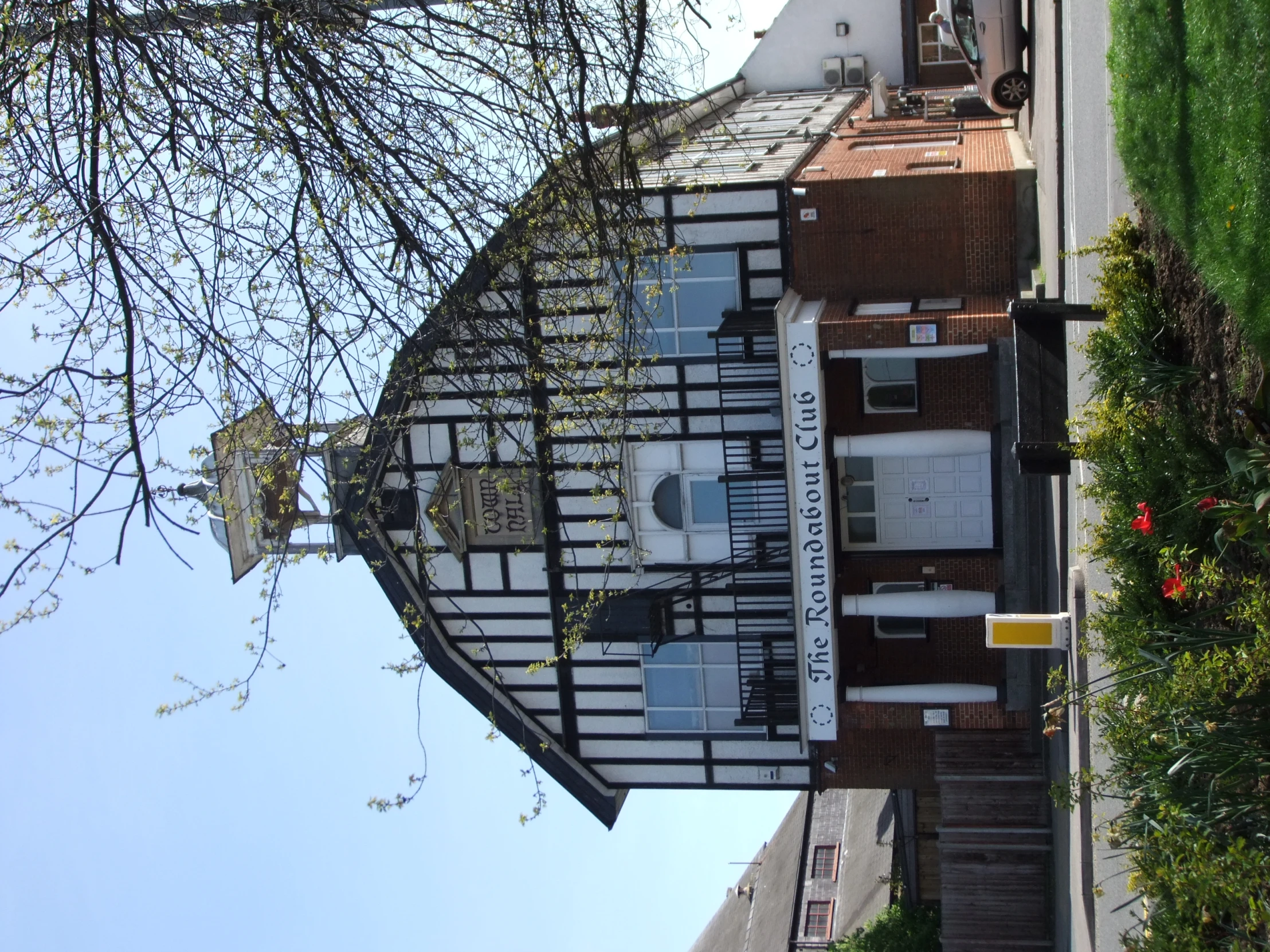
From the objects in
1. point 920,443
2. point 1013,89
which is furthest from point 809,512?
point 1013,89

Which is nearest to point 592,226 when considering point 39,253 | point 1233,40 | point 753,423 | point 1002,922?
point 39,253

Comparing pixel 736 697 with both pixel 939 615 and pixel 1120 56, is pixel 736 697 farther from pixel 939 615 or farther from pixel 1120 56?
pixel 1120 56

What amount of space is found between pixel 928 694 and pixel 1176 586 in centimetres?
1052

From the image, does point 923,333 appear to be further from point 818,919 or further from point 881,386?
point 818,919

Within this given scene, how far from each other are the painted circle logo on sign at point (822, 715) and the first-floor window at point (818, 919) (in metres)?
14.1

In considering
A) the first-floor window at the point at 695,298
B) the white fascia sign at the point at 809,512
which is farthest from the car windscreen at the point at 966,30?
the first-floor window at the point at 695,298

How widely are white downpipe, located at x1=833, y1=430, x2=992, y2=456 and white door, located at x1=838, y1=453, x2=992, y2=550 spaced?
1.47 feet

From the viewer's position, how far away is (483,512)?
1770cm

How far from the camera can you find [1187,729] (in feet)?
21.7

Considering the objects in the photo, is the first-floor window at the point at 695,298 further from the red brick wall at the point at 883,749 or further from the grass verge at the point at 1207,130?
the grass verge at the point at 1207,130

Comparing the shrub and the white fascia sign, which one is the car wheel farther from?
the shrub

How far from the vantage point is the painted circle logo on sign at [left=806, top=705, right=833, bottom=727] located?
16.6m

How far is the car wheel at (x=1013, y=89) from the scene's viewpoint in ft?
53.7

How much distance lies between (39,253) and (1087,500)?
9716 mm
